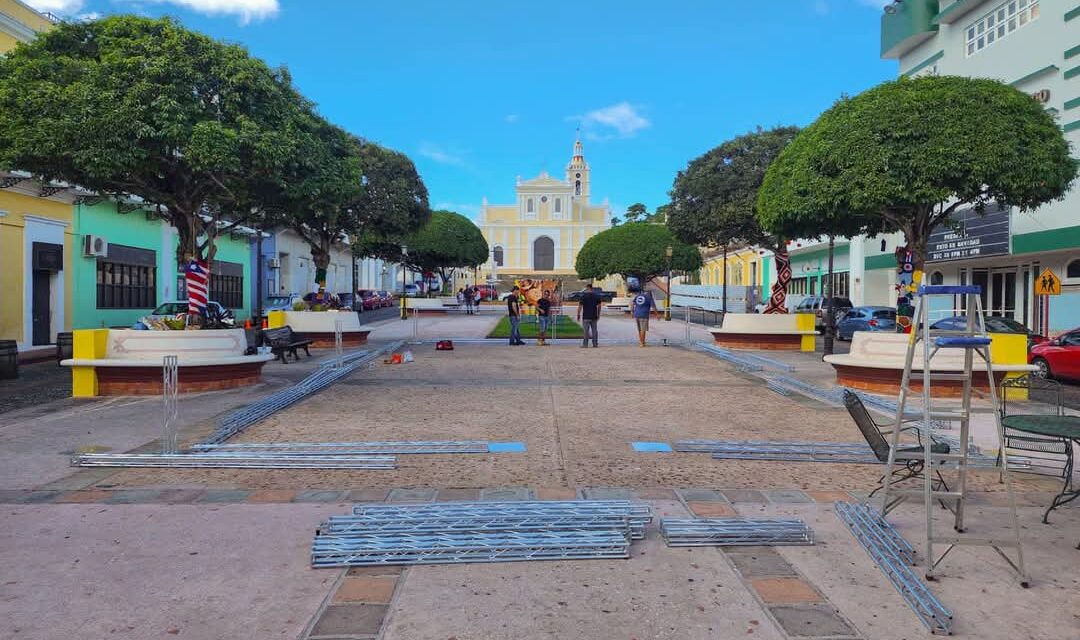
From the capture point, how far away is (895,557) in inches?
172

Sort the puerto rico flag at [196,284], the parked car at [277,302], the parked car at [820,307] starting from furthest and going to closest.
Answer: the parked car at [277,302]
the parked car at [820,307]
the puerto rico flag at [196,284]

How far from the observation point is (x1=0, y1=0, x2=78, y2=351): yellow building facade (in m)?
18.9

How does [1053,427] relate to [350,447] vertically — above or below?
above

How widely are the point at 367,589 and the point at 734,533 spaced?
225 centimetres

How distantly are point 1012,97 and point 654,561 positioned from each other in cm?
1187

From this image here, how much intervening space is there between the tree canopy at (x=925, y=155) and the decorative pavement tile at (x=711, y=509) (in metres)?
8.70

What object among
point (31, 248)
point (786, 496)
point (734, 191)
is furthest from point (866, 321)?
point (31, 248)

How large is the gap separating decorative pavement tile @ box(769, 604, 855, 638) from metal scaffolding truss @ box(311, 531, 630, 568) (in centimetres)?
102

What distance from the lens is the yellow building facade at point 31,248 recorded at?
18.9 metres

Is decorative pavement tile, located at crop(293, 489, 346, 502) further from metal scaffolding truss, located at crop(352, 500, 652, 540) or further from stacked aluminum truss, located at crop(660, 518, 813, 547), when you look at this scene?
stacked aluminum truss, located at crop(660, 518, 813, 547)

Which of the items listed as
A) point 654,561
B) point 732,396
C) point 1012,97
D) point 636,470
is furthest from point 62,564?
point 1012,97

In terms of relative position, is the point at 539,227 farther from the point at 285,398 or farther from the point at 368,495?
the point at 368,495

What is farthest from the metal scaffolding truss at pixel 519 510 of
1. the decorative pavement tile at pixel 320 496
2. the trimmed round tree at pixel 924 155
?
the trimmed round tree at pixel 924 155

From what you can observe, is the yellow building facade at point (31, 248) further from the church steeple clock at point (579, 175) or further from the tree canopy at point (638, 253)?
the church steeple clock at point (579, 175)
